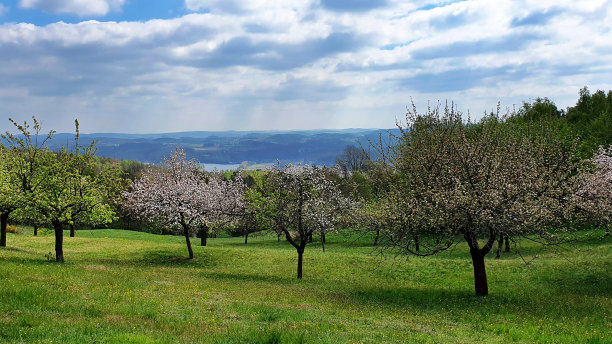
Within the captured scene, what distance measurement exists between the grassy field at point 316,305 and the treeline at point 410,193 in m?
3.17

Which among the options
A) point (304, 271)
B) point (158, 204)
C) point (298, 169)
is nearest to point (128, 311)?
point (298, 169)

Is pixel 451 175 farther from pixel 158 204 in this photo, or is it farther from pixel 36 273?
pixel 158 204

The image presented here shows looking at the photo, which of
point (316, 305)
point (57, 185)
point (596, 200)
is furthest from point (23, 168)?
point (596, 200)

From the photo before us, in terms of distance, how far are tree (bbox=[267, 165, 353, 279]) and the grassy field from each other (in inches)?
165

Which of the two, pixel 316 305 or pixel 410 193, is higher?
pixel 410 193

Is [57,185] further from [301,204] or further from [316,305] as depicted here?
[316,305]

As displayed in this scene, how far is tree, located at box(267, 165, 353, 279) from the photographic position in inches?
1237

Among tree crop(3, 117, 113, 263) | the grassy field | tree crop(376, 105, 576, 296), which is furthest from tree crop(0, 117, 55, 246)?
tree crop(376, 105, 576, 296)

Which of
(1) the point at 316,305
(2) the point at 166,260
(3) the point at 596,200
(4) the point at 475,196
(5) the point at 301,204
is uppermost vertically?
(4) the point at 475,196


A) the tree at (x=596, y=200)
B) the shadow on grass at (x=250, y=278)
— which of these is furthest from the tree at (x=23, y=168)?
the tree at (x=596, y=200)

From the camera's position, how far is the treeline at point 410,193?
70.0 ft

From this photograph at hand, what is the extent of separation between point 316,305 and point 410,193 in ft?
27.8

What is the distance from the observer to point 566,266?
31.4 metres

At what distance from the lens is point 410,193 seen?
925 inches
